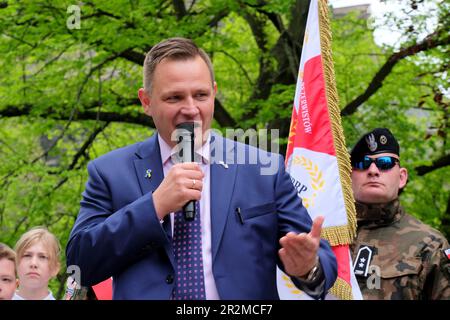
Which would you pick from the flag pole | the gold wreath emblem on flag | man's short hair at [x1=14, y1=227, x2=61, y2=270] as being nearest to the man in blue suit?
the flag pole

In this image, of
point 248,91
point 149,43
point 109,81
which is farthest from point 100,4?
point 248,91

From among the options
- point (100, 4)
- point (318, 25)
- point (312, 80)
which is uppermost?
point (100, 4)

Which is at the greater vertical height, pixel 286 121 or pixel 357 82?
pixel 357 82

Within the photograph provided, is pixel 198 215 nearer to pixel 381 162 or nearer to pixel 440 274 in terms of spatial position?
pixel 440 274

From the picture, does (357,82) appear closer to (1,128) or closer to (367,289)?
(1,128)

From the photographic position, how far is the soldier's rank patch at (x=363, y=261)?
16.3 ft

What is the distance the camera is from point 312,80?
5.12m

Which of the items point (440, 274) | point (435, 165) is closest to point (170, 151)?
point (440, 274)

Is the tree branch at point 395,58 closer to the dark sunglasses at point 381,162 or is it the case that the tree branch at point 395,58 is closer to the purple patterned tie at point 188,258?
the dark sunglasses at point 381,162

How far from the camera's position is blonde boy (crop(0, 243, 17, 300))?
5203 millimetres

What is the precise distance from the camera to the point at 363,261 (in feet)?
16.5

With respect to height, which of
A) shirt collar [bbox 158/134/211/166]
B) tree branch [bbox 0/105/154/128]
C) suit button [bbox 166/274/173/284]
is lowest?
suit button [bbox 166/274/173/284]

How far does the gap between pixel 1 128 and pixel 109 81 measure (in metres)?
2.44

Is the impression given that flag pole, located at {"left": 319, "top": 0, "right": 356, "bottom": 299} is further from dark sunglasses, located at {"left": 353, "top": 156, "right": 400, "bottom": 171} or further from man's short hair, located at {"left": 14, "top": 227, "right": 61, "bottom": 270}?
man's short hair, located at {"left": 14, "top": 227, "right": 61, "bottom": 270}
